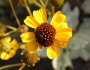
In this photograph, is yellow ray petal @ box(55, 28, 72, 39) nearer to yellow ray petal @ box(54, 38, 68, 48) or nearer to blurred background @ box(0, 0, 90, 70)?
yellow ray petal @ box(54, 38, 68, 48)

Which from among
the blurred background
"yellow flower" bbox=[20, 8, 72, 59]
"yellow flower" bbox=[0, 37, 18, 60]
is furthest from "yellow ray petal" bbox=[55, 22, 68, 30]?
the blurred background

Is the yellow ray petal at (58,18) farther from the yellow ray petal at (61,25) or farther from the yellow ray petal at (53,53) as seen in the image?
the yellow ray petal at (53,53)

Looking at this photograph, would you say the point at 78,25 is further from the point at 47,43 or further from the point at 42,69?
the point at 47,43

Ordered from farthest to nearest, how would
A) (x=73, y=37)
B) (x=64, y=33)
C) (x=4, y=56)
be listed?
(x=73, y=37) < (x=4, y=56) < (x=64, y=33)

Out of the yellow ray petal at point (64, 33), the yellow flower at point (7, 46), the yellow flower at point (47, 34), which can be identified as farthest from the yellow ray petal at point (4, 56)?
the yellow ray petal at point (64, 33)

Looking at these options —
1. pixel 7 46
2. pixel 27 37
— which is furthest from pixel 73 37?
pixel 27 37

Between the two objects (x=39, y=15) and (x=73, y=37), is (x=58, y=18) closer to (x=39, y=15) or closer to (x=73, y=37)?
(x=39, y=15)

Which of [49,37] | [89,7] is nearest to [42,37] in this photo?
[49,37]

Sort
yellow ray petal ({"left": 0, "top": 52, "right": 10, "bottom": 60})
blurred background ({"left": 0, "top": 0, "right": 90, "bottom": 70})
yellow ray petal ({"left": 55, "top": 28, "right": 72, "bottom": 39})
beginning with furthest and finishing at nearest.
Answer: blurred background ({"left": 0, "top": 0, "right": 90, "bottom": 70}) < yellow ray petal ({"left": 0, "top": 52, "right": 10, "bottom": 60}) < yellow ray petal ({"left": 55, "top": 28, "right": 72, "bottom": 39})
